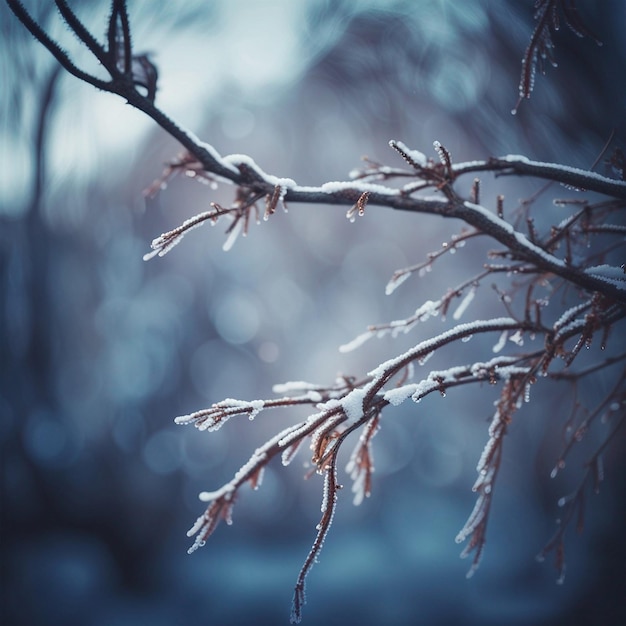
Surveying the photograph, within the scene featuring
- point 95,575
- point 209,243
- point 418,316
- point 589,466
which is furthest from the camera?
point 209,243

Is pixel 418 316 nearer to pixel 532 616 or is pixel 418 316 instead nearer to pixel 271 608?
pixel 532 616

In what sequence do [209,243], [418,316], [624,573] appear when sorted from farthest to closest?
[209,243] → [624,573] → [418,316]

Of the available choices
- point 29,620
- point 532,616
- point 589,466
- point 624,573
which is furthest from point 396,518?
point 589,466

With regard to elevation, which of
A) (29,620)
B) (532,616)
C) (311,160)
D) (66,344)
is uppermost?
(311,160)

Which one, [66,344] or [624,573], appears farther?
[66,344]

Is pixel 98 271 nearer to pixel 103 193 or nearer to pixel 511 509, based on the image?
pixel 103 193

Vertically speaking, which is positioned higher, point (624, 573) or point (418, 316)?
point (418, 316)
